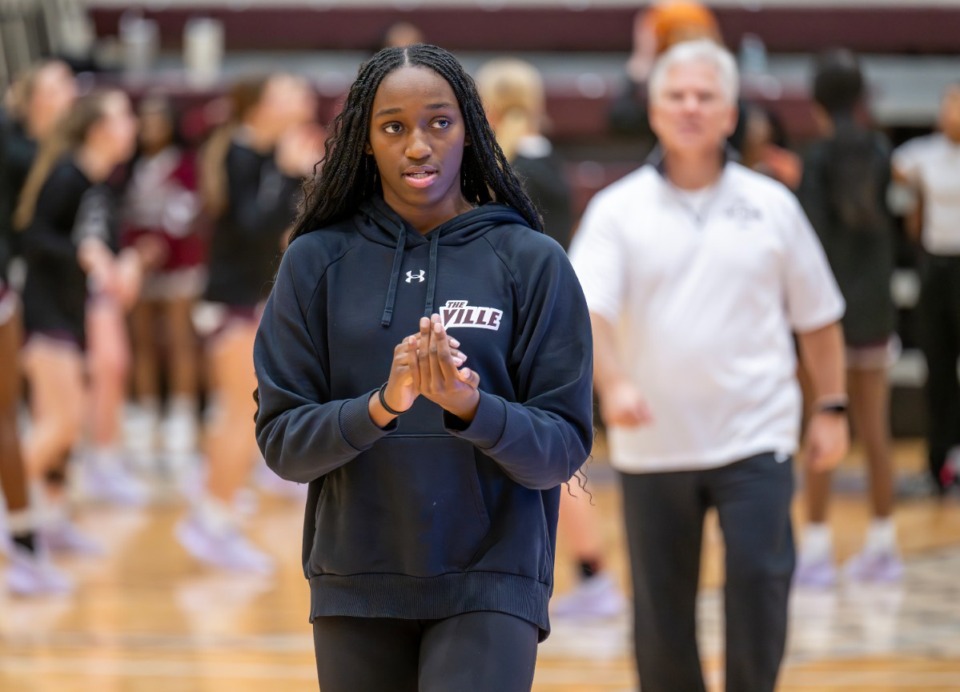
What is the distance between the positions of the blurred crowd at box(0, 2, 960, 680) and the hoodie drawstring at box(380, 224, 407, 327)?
3091 mm

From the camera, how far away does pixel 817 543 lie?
6.96 meters

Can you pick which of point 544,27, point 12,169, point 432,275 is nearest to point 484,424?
point 432,275

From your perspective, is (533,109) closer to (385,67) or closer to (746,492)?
(746,492)

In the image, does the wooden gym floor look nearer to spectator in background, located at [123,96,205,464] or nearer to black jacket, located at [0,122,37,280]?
black jacket, located at [0,122,37,280]

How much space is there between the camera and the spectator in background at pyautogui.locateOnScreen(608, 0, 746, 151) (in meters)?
6.62

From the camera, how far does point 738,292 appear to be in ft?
14.0

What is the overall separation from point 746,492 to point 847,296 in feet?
10.3

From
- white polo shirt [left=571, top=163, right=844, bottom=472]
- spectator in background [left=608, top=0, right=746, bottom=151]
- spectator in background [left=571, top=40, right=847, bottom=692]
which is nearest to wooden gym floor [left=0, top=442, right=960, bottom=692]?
spectator in background [left=571, top=40, right=847, bottom=692]

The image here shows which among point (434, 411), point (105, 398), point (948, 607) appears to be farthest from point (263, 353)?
point (105, 398)

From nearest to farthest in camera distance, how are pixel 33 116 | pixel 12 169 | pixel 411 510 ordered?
pixel 411 510
pixel 12 169
pixel 33 116

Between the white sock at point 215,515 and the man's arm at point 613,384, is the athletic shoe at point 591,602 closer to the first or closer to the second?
the white sock at point 215,515

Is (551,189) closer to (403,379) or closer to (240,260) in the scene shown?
(240,260)

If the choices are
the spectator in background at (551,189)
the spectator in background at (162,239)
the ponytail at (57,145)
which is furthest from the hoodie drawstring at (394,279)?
the spectator in background at (162,239)

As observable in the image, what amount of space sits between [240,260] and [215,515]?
3.97ft
